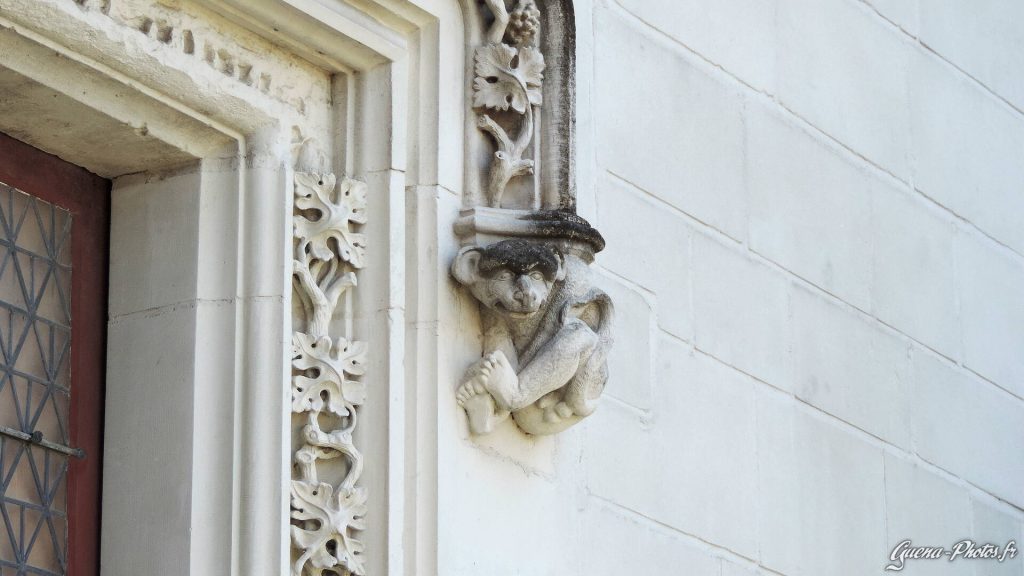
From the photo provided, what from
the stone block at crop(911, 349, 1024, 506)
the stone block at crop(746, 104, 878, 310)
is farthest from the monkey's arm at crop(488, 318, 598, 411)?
the stone block at crop(911, 349, 1024, 506)

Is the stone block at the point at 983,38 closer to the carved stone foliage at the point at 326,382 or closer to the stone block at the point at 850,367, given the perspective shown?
the stone block at the point at 850,367

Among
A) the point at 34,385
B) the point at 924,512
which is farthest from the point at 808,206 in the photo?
the point at 34,385

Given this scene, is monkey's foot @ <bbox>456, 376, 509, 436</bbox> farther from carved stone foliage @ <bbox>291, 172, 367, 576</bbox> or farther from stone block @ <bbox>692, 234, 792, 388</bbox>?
stone block @ <bbox>692, 234, 792, 388</bbox>

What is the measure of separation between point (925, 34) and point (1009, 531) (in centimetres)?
132

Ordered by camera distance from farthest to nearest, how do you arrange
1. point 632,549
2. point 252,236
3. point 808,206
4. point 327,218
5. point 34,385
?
point 808,206, point 632,549, point 327,218, point 252,236, point 34,385

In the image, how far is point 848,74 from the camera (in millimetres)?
5961

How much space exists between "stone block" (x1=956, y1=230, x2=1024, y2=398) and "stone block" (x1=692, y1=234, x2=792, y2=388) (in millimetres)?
962

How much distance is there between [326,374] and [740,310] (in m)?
1.39

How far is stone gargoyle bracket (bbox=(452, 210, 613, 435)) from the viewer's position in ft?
14.3

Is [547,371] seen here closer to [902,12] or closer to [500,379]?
[500,379]

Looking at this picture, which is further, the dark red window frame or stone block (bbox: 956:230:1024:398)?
stone block (bbox: 956:230:1024:398)

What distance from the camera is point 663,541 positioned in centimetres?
490

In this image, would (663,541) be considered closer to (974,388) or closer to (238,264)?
(238,264)

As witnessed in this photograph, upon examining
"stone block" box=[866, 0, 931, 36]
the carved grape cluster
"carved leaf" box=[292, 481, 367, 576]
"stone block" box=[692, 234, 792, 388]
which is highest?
"stone block" box=[866, 0, 931, 36]
